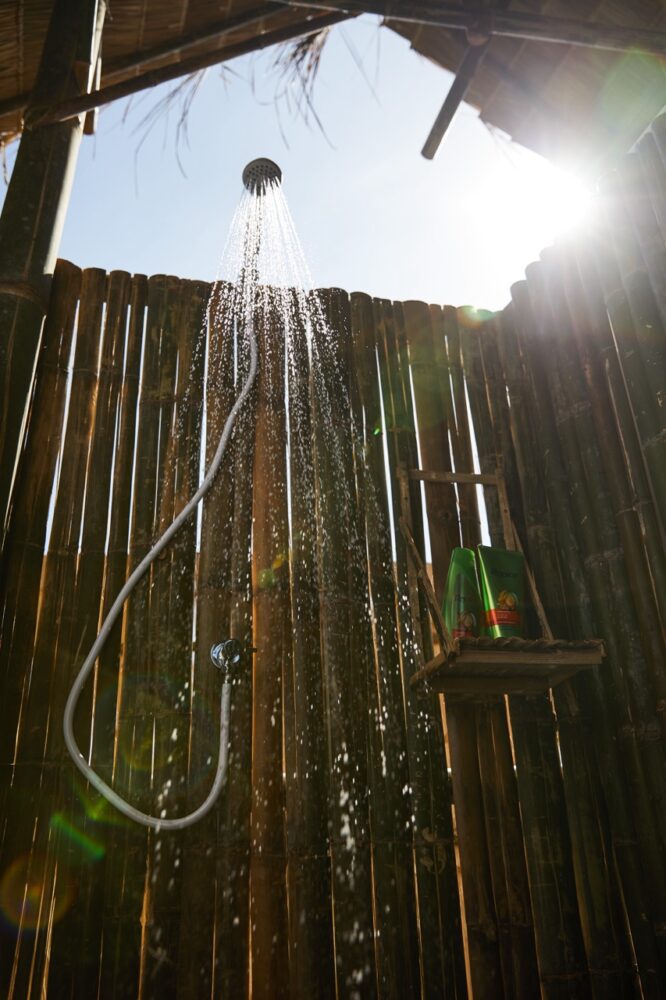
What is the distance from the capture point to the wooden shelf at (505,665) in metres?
2.64

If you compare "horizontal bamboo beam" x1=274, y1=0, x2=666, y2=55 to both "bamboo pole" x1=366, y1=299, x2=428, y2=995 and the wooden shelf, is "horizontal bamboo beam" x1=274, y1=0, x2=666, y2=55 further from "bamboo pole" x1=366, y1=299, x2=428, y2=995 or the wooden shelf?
the wooden shelf

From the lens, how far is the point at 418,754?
2.89m

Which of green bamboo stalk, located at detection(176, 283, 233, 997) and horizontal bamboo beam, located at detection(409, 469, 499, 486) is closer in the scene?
green bamboo stalk, located at detection(176, 283, 233, 997)

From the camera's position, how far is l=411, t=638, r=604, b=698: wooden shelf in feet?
8.66

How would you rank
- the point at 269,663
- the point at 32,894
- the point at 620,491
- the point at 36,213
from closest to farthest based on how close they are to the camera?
the point at 32,894, the point at 269,663, the point at 620,491, the point at 36,213

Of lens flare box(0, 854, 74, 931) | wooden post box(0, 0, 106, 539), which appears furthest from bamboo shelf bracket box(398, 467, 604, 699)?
wooden post box(0, 0, 106, 539)

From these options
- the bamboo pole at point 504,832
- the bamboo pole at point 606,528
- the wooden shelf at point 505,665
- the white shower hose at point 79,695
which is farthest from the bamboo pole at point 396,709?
the bamboo pole at point 606,528

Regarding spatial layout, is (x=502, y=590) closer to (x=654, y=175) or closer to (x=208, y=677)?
(x=208, y=677)

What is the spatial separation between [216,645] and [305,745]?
466mm

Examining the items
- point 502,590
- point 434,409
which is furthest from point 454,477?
point 502,590

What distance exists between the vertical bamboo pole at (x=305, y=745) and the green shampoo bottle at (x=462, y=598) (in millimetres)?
491

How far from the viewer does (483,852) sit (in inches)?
110

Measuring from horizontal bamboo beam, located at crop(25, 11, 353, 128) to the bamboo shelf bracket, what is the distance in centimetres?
219

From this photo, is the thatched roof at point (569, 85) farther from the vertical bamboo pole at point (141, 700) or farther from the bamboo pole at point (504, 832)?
the vertical bamboo pole at point (141, 700)
